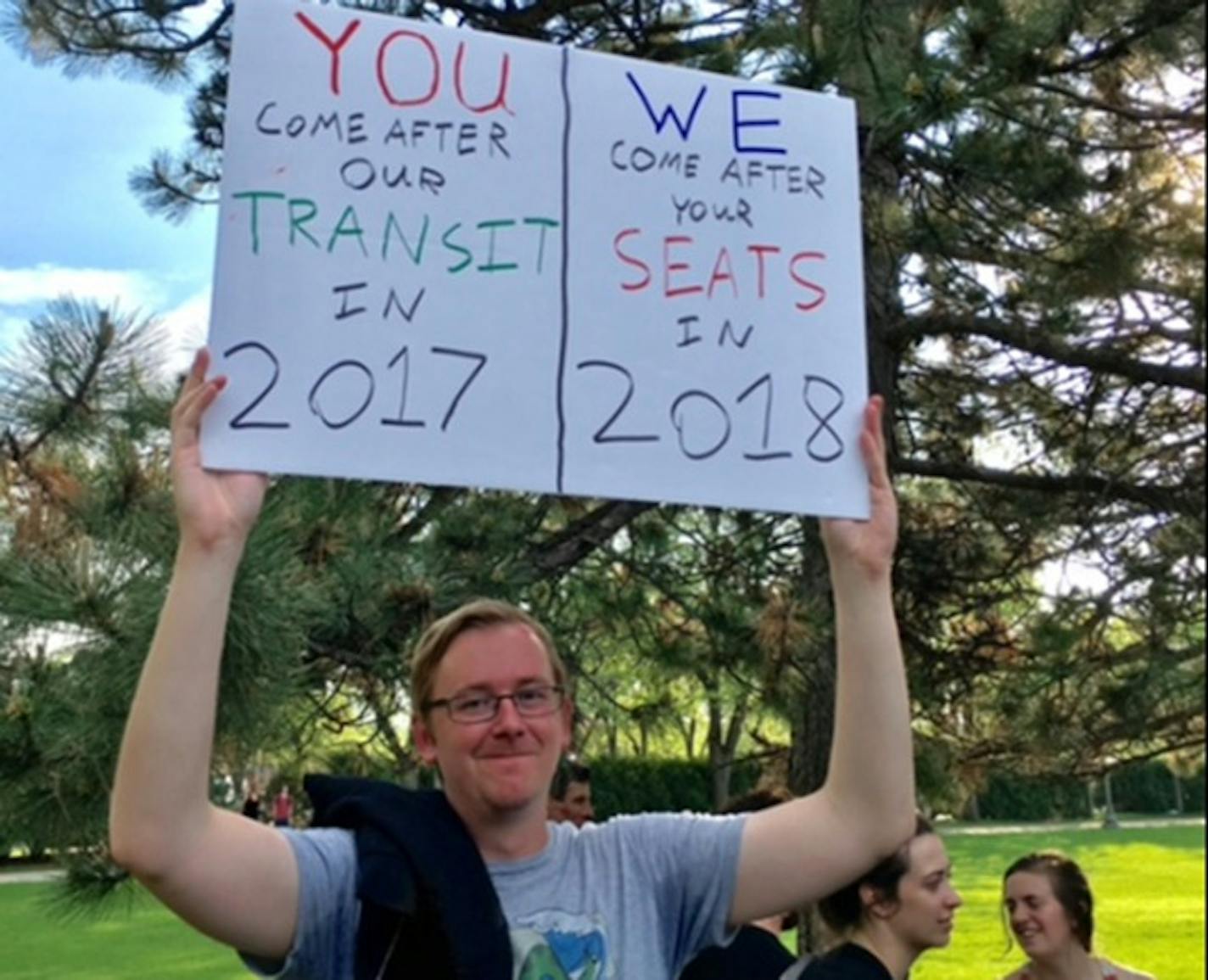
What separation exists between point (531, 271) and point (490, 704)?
1.90 ft

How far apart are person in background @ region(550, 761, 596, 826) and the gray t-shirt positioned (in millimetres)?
1603

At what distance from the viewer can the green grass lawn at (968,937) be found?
9805 millimetres

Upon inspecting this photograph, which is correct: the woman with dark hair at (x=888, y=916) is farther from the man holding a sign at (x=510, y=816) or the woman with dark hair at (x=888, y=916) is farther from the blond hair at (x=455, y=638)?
the blond hair at (x=455, y=638)

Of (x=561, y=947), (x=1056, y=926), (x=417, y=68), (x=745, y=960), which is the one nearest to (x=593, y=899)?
(x=561, y=947)

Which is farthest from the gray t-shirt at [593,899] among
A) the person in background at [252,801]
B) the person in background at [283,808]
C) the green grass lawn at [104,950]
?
the green grass lawn at [104,950]

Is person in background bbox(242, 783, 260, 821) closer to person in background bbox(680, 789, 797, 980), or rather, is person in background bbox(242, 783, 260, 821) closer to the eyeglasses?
person in background bbox(680, 789, 797, 980)

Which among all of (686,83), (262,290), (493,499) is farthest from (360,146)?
(493,499)

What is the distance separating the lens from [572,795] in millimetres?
3459

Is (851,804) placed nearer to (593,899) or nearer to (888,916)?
(593,899)

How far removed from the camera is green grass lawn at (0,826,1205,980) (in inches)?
386

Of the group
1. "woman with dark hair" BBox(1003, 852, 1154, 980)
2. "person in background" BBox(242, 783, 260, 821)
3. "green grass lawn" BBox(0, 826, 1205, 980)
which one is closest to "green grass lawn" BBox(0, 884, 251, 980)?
"green grass lawn" BBox(0, 826, 1205, 980)

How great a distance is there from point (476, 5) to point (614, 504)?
1669 millimetres

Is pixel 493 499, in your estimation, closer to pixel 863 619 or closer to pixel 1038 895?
pixel 1038 895

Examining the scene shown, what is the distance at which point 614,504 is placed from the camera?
187 inches
